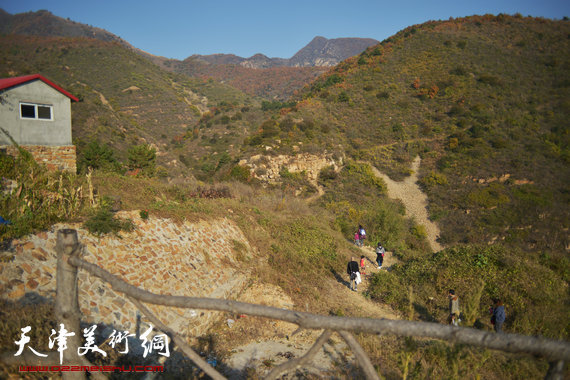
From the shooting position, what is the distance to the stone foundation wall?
43.9ft

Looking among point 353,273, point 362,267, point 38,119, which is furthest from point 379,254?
point 38,119

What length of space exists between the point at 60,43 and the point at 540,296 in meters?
79.6

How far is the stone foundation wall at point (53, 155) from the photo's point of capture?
43.9 feet

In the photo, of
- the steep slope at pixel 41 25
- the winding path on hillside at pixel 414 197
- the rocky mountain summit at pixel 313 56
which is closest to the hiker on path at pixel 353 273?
the winding path on hillside at pixel 414 197

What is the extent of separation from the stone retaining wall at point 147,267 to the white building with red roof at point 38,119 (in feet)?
27.4

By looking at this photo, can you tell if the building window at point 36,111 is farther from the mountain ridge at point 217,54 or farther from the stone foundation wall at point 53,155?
the mountain ridge at point 217,54

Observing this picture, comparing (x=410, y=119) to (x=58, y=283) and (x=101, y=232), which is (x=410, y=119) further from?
(x=58, y=283)

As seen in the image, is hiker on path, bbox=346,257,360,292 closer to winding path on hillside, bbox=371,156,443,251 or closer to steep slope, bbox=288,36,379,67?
winding path on hillside, bbox=371,156,443,251

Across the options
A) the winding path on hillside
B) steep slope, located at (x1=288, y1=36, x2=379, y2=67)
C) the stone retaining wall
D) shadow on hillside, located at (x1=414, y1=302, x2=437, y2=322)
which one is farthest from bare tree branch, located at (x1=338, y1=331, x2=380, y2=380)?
steep slope, located at (x1=288, y1=36, x2=379, y2=67)

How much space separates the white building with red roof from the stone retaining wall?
836cm

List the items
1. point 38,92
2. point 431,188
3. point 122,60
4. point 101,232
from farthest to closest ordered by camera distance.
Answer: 1. point 122,60
2. point 431,188
3. point 38,92
4. point 101,232

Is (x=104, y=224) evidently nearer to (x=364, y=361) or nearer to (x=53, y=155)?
(x=364, y=361)

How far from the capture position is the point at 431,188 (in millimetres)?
27859

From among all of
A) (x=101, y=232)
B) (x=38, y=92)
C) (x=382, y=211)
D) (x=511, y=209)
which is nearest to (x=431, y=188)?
Answer: (x=511, y=209)
